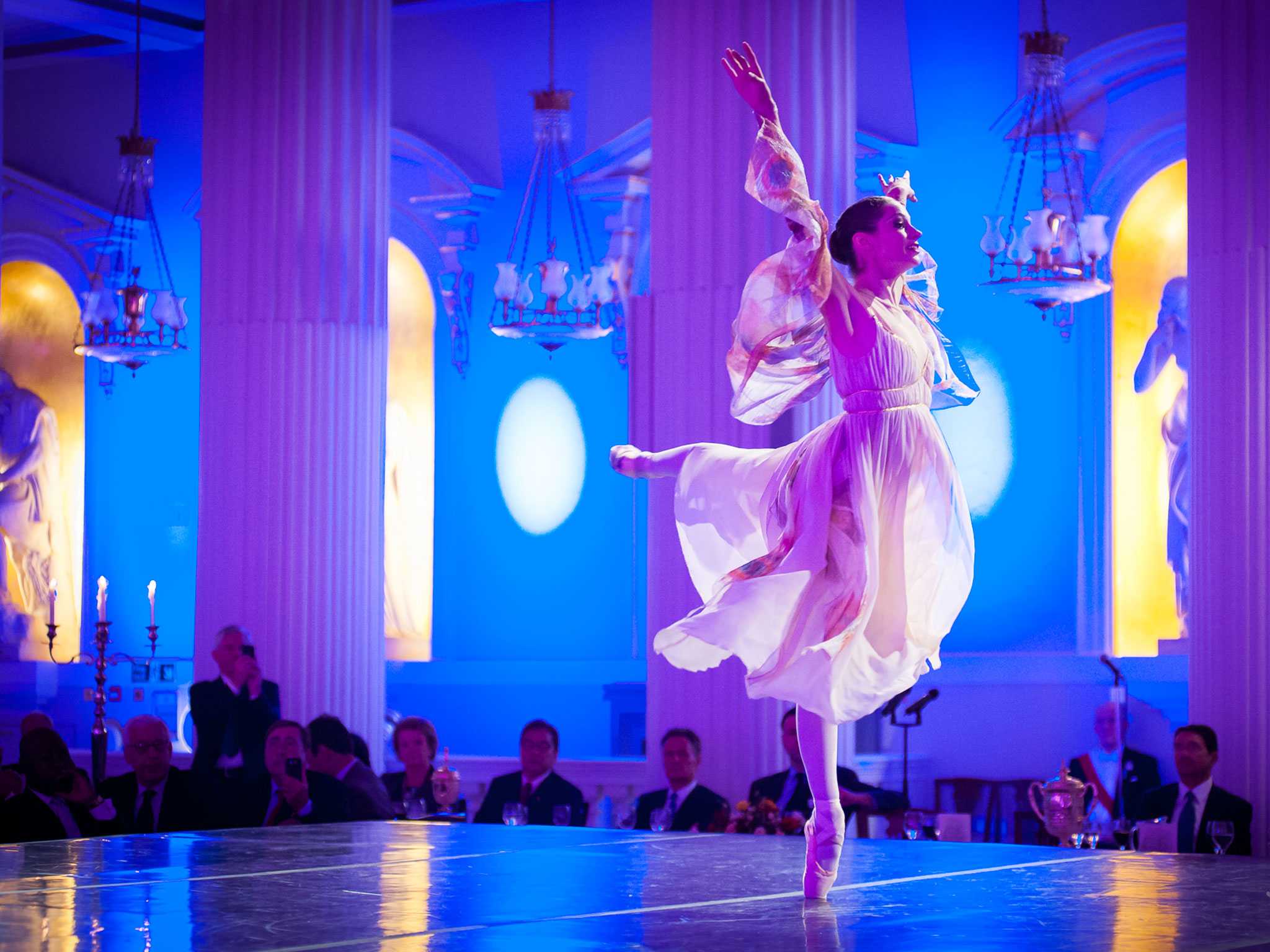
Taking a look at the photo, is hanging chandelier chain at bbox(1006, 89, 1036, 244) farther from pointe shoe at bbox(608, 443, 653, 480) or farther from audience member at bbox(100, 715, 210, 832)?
pointe shoe at bbox(608, 443, 653, 480)

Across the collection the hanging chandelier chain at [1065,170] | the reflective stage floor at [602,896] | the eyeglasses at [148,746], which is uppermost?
the hanging chandelier chain at [1065,170]

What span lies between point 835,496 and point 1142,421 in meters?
6.39

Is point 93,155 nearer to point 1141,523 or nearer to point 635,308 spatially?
point 635,308

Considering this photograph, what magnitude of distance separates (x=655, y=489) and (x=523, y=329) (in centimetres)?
339

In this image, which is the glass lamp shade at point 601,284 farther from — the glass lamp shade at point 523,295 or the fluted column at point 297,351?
the fluted column at point 297,351

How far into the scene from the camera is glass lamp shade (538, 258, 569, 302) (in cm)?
1047

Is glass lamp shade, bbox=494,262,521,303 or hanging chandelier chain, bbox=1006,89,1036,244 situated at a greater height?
hanging chandelier chain, bbox=1006,89,1036,244

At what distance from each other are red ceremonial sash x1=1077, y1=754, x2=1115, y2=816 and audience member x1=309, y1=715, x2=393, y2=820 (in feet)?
→ 9.18

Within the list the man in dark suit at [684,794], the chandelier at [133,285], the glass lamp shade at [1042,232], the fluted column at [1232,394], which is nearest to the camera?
the man in dark suit at [684,794]

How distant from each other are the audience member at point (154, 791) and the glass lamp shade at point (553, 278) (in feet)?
14.0

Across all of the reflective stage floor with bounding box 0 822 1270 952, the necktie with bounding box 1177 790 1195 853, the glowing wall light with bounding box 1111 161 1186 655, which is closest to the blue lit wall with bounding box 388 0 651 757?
the glowing wall light with bounding box 1111 161 1186 655

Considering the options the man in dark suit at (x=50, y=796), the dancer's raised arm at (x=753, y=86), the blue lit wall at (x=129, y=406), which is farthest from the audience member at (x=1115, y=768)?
the blue lit wall at (x=129, y=406)

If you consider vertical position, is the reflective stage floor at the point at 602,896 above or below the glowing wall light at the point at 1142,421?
below

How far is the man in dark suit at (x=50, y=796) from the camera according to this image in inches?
258
